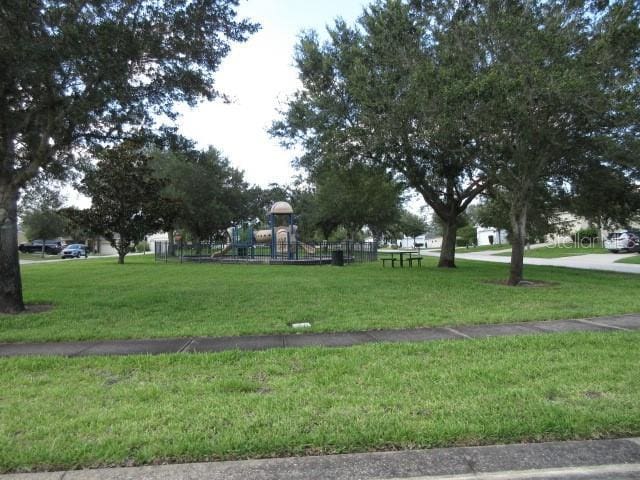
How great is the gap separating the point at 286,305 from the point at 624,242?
111 ft

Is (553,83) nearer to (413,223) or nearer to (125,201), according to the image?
(125,201)

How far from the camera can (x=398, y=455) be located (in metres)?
3.46

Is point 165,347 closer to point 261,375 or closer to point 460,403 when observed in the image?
point 261,375

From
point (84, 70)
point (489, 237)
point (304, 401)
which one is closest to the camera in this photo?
point (304, 401)

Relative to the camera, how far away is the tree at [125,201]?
1110 inches

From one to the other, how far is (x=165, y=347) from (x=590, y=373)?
17.0ft

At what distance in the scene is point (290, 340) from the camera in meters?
6.98

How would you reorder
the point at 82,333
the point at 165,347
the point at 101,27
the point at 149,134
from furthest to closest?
the point at 149,134 → the point at 101,27 → the point at 82,333 → the point at 165,347

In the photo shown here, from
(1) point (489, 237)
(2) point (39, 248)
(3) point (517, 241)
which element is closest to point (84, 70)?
(3) point (517, 241)

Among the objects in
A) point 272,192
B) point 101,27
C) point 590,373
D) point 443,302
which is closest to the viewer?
point 590,373

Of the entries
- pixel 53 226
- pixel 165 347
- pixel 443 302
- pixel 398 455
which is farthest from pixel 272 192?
pixel 398 455

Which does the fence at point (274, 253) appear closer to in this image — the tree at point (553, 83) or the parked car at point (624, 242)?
the tree at point (553, 83)

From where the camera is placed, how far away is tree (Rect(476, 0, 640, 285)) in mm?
11594

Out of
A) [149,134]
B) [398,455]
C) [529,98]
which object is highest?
[529,98]
